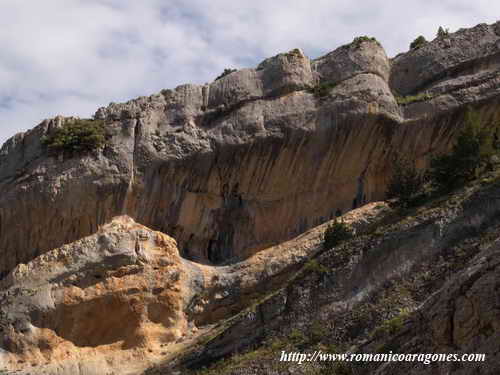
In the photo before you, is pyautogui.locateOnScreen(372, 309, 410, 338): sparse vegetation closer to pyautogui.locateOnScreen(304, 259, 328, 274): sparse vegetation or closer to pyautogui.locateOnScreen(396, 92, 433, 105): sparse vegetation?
pyautogui.locateOnScreen(304, 259, 328, 274): sparse vegetation

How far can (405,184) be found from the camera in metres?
32.8

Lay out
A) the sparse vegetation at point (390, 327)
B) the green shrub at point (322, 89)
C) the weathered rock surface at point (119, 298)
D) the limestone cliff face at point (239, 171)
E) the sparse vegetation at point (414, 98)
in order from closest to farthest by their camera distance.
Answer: the sparse vegetation at point (390, 327), the weathered rock surface at point (119, 298), the limestone cliff face at point (239, 171), the sparse vegetation at point (414, 98), the green shrub at point (322, 89)

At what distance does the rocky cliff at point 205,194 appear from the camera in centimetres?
3222

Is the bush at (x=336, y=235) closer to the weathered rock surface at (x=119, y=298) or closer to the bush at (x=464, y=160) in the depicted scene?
the weathered rock surface at (x=119, y=298)

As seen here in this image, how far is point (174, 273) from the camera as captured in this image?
33.5 m

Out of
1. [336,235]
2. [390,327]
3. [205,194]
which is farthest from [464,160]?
[390,327]

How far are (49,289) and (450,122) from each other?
52.3 feet

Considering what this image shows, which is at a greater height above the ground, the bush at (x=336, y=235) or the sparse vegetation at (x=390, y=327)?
the bush at (x=336, y=235)

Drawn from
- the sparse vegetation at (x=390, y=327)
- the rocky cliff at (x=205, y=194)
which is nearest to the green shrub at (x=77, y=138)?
the rocky cliff at (x=205, y=194)

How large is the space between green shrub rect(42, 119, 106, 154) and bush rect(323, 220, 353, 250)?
33.0ft

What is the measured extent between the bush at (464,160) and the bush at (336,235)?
134 inches

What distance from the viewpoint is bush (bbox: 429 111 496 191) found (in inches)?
1243

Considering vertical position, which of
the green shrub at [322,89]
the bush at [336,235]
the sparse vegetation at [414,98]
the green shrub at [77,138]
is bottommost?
the bush at [336,235]

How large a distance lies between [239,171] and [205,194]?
1.55 metres
